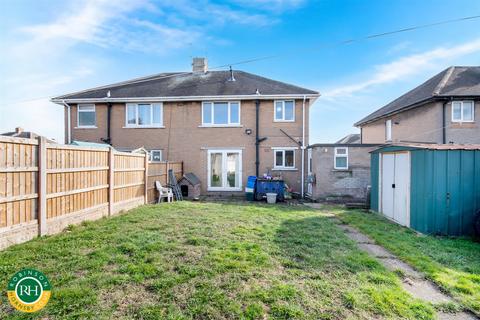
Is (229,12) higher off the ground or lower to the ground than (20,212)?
higher

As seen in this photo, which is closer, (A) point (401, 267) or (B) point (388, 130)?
(A) point (401, 267)

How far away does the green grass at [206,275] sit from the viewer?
2809 millimetres

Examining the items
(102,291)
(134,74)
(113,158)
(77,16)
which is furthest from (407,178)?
(134,74)

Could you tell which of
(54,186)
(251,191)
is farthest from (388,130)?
(54,186)

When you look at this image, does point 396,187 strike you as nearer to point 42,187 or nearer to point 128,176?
point 128,176

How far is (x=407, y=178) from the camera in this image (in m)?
7.40

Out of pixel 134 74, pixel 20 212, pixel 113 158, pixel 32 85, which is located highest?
pixel 134 74

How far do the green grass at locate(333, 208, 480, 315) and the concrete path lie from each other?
0.12 metres

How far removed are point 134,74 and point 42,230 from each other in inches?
629

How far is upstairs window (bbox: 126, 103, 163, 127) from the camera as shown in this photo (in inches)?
583

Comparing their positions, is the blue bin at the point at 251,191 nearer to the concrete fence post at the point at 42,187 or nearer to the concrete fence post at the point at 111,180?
the concrete fence post at the point at 111,180

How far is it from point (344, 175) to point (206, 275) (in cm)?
1006

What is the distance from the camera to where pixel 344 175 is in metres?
11.9

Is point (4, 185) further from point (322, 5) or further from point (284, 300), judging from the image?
point (322, 5)
